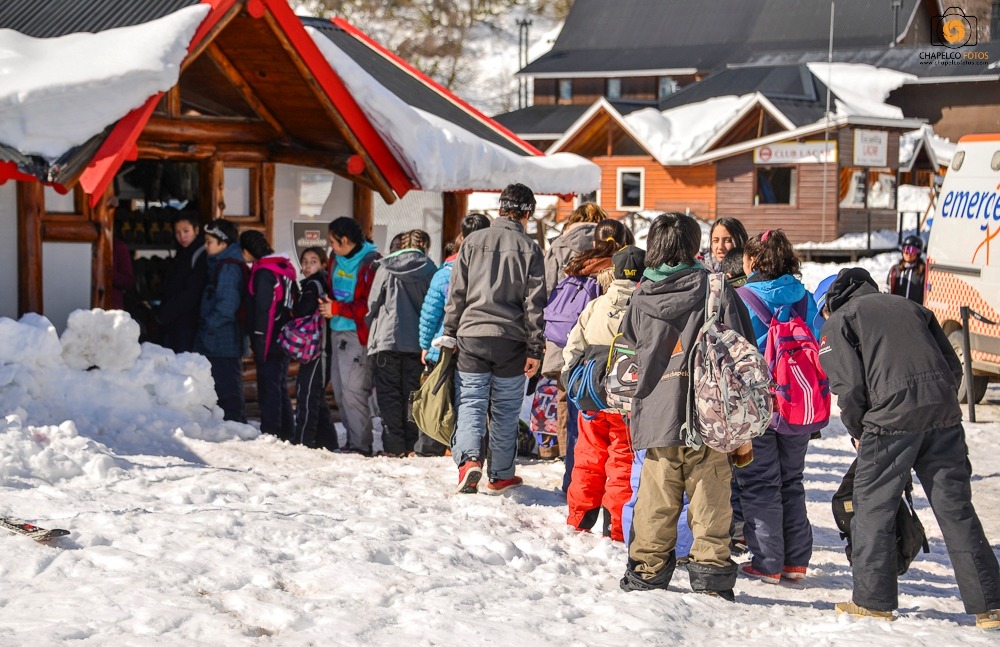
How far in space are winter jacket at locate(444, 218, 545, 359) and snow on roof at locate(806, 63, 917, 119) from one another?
114 feet

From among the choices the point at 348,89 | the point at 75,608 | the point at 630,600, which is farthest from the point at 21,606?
the point at 348,89

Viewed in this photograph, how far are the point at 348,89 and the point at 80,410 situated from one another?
12.1 ft

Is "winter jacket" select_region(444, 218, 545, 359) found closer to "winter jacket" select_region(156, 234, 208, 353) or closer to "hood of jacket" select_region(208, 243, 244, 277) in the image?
"hood of jacket" select_region(208, 243, 244, 277)

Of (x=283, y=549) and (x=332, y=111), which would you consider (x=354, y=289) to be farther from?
(x=283, y=549)

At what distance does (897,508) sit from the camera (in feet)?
17.3

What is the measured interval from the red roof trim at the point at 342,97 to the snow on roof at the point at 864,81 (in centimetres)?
3168

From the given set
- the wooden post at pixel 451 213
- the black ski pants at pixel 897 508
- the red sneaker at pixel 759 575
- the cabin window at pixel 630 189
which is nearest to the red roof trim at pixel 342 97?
the wooden post at pixel 451 213

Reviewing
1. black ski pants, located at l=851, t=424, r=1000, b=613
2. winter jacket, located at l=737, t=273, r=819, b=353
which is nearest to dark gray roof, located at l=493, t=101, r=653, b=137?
winter jacket, located at l=737, t=273, r=819, b=353

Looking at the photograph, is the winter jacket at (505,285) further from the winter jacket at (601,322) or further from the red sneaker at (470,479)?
the winter jacket at (601,322)

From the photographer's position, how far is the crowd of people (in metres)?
5.23

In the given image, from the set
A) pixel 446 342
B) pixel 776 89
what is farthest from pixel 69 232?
pixel 776 89

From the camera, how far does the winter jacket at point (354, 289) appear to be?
362 inches

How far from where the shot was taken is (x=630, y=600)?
5195 mm

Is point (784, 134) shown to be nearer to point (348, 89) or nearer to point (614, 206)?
point (614, 206)
